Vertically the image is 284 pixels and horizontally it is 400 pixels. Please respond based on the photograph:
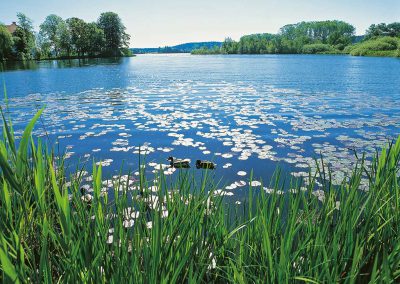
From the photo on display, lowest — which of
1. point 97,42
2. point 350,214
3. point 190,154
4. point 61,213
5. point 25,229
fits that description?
point 190,154

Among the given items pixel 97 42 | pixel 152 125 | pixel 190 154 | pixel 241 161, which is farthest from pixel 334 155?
pixel 97 42

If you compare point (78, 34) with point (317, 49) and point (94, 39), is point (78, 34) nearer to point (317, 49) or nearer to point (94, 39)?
point (94, 39)

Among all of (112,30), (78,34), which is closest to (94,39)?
(78,34)

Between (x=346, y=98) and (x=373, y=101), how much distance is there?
159 centimetres

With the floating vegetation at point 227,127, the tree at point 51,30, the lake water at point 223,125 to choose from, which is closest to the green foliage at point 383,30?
the tree at point 51,30

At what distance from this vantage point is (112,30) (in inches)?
4432

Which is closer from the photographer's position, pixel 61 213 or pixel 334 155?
pixel 61 213

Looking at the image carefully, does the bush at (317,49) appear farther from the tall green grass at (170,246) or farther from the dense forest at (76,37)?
the tall green grass at (170,246)

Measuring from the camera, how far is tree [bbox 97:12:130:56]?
111688 mm

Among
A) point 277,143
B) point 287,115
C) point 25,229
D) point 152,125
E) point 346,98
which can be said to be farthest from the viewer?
point 346,98

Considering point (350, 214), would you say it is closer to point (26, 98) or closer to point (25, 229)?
point (25, 229)

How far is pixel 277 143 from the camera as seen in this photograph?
33.5ft

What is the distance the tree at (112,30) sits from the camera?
366 feet

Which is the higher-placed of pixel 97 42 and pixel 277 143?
pixel 97 42
